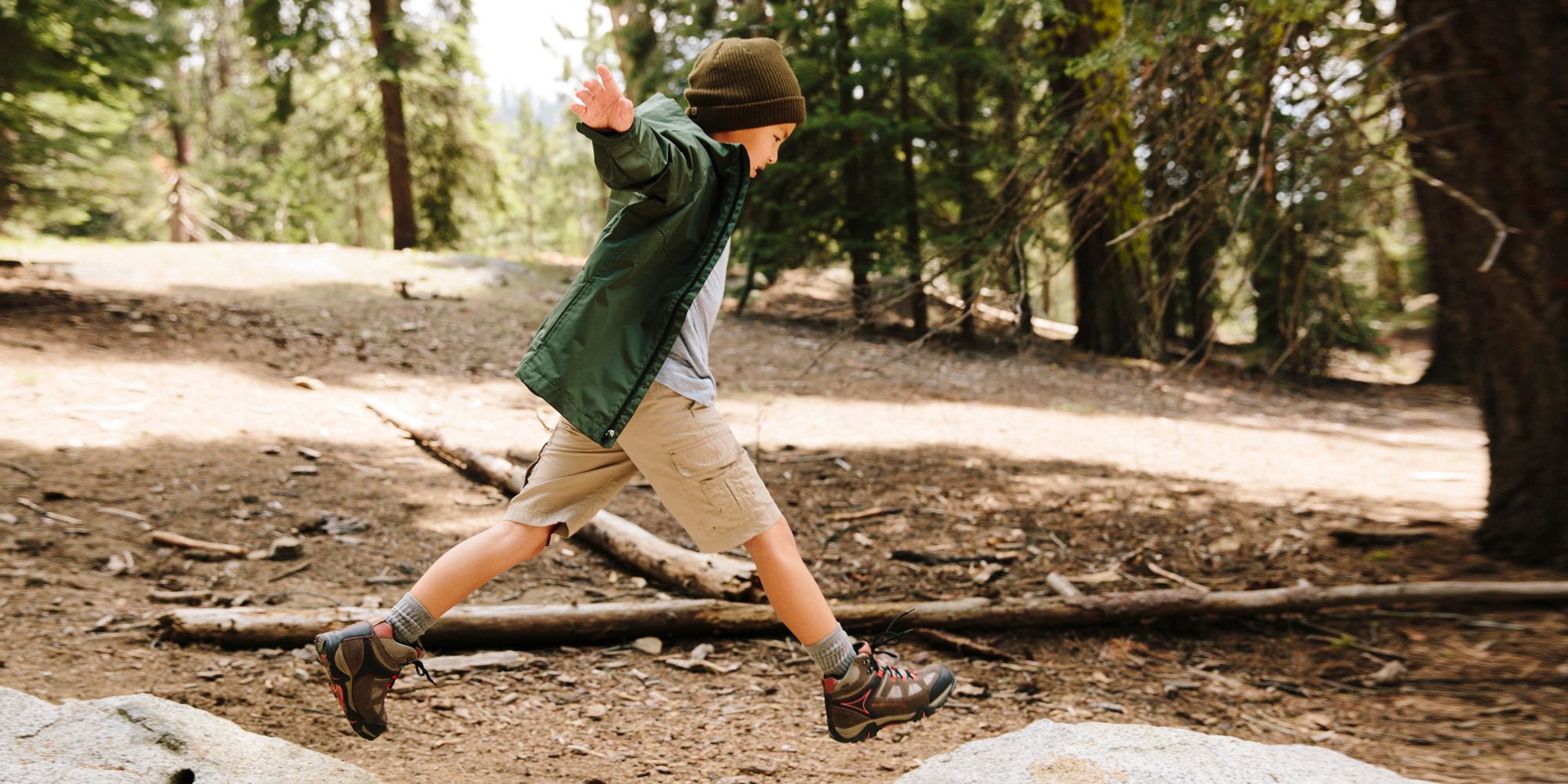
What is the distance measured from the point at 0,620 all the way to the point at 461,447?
2963 mm

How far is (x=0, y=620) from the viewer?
3689 millimetres

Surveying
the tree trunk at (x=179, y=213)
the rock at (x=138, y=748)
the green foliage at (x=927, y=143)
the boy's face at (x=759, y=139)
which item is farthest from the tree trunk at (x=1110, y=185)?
the tree trunk at (x=179, y=213)

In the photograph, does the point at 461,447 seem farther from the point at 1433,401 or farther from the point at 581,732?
the point at 1433,401

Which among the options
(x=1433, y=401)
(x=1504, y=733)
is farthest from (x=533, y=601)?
(x=1433, y=401)

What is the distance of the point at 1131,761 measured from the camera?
263 centimetres

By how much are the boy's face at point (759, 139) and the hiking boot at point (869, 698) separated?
4.79 ft

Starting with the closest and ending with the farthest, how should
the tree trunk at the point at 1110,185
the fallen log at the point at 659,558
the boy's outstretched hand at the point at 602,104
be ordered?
the boy's outstretched hand at the point at 602,104, the fallen log at the point at 659,558, the tree trunk at the point at 1110,185

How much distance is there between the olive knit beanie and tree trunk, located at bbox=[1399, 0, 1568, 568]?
352 centimetres

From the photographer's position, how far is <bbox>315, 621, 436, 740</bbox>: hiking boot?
261 cm

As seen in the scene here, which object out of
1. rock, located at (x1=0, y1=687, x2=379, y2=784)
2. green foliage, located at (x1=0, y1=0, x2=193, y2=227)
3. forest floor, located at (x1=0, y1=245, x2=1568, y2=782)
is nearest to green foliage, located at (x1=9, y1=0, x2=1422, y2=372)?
green foliage, located at (x1=0, y1=0, x2=193, y2=227)

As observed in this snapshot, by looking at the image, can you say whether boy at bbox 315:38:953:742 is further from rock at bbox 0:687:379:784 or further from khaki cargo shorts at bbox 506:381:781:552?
rock at bbox 0:687:379:784

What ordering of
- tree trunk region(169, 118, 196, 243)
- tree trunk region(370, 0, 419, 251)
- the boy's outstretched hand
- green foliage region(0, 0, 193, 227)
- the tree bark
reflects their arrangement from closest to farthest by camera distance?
the boy's outstretched hand, green foliage region(0, 0, 193, 227), the tree bark, tree trunk region(370, 0, 419, 251), tree trunk region(169, 118, 196, 243)

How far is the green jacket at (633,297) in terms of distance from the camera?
7.98 feet

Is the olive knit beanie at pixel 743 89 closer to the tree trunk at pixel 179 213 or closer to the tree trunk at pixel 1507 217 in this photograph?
the tree trunk at pixel 1507 217
